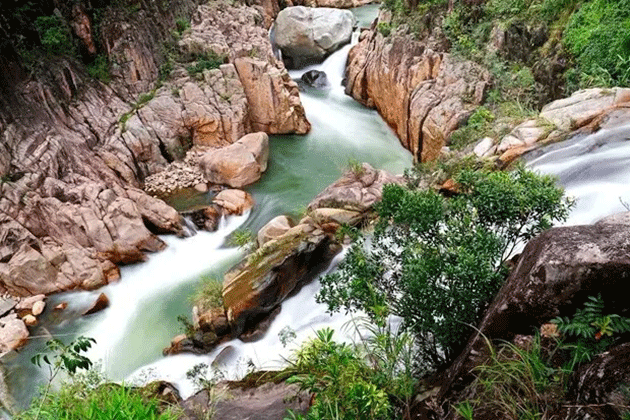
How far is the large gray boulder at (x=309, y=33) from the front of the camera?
818 inches

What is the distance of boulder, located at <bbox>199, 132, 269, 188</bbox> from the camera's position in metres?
14.0

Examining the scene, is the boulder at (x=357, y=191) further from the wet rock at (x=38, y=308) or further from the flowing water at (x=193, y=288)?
the wet rock at (x=38, y=308)

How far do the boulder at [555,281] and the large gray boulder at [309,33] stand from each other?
18.3 metres

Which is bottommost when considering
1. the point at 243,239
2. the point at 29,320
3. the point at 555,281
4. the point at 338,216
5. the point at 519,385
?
the point at 29,320

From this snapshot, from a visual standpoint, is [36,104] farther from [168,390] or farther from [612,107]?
[612,107]

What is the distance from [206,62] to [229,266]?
27.3ft

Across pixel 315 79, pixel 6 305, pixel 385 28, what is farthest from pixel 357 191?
pixel 315 79

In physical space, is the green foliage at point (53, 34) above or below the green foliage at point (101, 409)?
above

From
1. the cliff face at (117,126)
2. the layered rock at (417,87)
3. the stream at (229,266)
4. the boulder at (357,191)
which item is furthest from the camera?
the layered rock at (417,87)

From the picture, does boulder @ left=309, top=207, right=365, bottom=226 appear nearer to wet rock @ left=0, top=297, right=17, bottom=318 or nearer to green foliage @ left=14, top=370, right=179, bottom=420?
green foliage @ left=14, top=370, right=179, bottom=420

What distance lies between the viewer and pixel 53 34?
13625 mm

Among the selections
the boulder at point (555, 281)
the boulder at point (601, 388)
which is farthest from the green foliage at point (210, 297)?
the boulder at point (601, 388)

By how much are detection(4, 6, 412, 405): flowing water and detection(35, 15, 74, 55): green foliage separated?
6.89 meters

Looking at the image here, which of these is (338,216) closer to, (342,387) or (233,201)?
(233,201)
